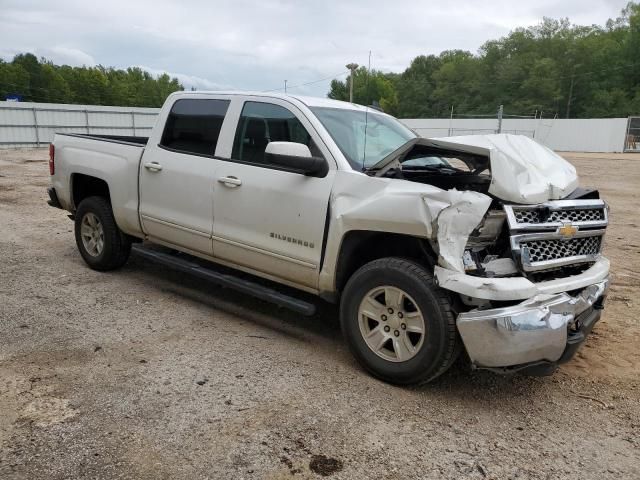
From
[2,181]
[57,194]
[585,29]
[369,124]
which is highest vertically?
[585,29]

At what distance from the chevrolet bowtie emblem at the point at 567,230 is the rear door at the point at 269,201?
60.1 inches

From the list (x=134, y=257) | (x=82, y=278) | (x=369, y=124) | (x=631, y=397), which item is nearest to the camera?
(x=631, y=397)

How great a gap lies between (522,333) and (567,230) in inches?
32.0

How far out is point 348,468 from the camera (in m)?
2.71

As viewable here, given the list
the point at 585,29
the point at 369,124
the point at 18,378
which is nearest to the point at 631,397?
the point at 369,124

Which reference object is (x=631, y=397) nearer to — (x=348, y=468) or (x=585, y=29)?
(x=348, y=468)

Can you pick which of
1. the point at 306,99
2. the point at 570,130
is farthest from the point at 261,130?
the point at 570,130

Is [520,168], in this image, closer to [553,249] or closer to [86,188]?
[553,249]

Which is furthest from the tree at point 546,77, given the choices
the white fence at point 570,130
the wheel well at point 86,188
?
the wheel well at point 86,188

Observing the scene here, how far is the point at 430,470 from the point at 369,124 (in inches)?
111

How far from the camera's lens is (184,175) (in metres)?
4.70

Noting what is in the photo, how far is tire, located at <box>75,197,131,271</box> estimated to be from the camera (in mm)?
5539

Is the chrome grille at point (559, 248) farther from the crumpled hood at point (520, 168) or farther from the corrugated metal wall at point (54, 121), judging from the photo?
the corrugated metal wall at point (54, 121)

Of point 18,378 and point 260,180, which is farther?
point 260,180
